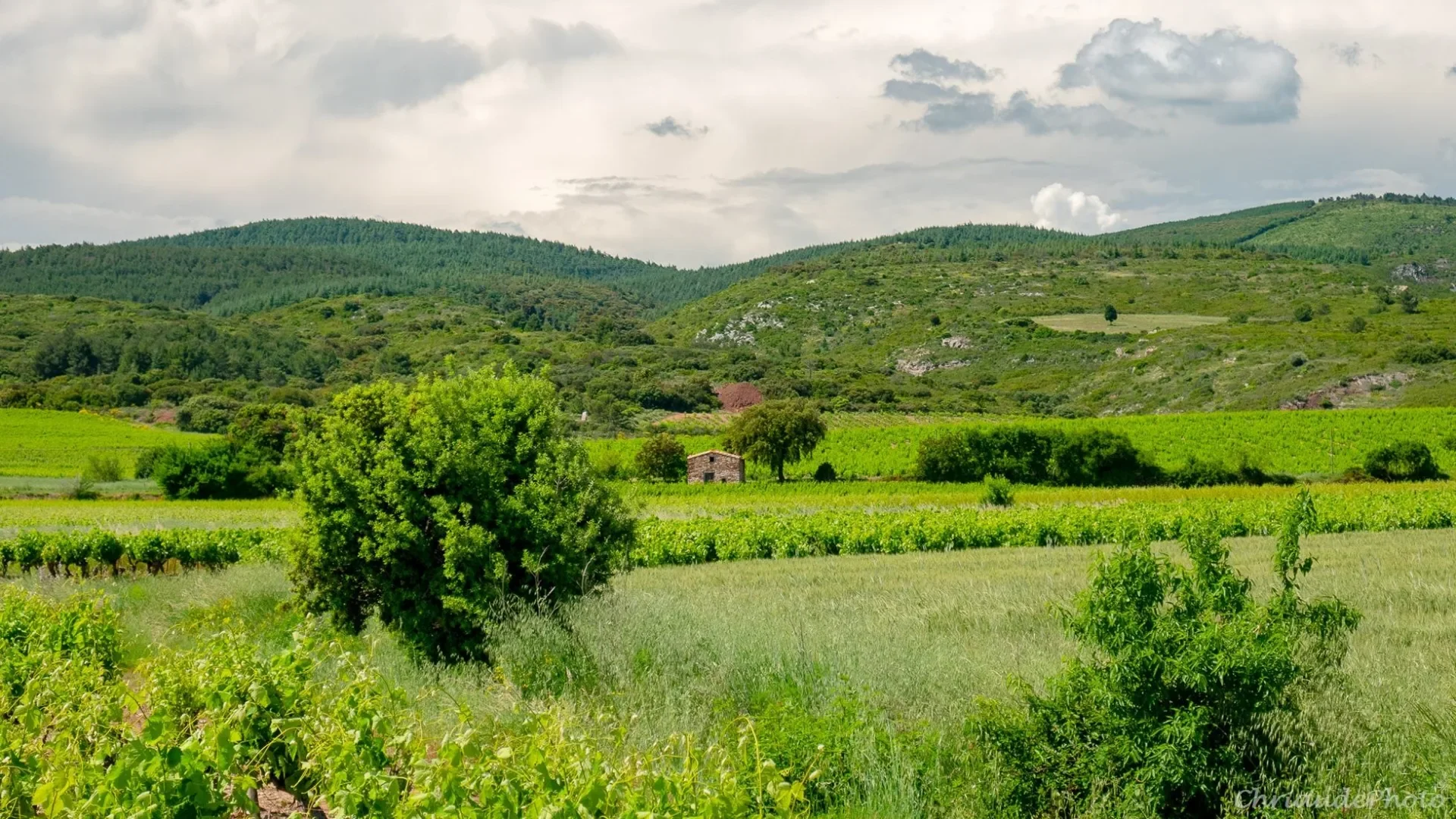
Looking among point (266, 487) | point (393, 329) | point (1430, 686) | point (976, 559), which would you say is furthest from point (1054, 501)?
point (393, 329)

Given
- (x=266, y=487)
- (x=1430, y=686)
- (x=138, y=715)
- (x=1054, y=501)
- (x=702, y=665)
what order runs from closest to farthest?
1. (x=1430, y=686)
2. (x=702, y=665)
3. (x=138, y=715)
4. (x=1054, y=501)
5. (x=266, y=487)

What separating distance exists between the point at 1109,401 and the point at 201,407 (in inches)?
3624

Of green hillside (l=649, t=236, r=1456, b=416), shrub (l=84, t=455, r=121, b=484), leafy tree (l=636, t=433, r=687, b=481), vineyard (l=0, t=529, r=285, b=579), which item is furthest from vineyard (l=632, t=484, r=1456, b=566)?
green hillside (l=649, t=236, r=1456, b=416)

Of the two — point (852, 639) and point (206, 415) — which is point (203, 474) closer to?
point (206, 415)

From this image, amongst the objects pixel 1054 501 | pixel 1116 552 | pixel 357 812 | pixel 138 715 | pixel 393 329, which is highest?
pixel 393 329

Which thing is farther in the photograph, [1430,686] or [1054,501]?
[1054,501]

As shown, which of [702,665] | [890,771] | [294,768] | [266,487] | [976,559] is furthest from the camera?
[266,487]

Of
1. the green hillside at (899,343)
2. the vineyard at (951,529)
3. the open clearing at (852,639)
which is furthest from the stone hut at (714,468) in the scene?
the open clearing at (852,639)

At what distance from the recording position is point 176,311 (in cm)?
16150

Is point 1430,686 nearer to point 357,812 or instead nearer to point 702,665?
point 702,665

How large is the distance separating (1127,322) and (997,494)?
380 ft

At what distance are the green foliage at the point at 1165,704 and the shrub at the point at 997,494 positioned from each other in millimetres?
36969

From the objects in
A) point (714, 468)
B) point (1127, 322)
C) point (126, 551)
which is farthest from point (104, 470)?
point (1127, 322)

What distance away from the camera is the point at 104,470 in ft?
200
